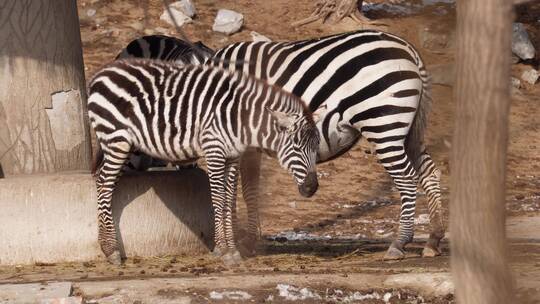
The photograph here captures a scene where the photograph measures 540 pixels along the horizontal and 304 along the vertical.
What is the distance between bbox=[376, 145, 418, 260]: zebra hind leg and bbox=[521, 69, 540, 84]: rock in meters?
9.87

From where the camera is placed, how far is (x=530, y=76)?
63.3ft

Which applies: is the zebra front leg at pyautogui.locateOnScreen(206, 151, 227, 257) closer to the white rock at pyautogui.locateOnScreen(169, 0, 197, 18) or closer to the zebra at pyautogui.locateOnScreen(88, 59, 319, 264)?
the zebra at pyautogui.locateOnScreen(88, 59, 319, 264)

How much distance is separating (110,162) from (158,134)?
46cm

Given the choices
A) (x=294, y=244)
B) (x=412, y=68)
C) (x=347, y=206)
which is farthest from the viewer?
(x=347, y=206)

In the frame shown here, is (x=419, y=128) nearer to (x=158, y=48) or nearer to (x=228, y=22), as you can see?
(x=158, y=48)

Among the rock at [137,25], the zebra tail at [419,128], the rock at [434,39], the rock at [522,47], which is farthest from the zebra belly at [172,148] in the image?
the rock at [522,47]

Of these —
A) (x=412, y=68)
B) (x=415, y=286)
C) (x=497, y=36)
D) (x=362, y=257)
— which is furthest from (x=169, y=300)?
(x=497, y=36)

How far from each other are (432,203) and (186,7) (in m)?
10.5

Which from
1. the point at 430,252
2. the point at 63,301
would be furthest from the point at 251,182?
the point at 63,301

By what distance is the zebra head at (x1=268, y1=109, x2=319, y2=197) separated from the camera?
9305 mm

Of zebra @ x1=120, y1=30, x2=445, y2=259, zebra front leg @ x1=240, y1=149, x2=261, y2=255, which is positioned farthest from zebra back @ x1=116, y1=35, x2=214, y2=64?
zebra front leg @ x1=240, y1=149, x2=261, y2=255

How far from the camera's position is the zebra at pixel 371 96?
9703mm

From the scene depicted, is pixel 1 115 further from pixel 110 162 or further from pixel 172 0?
pixel 172 0

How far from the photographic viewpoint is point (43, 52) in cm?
975
